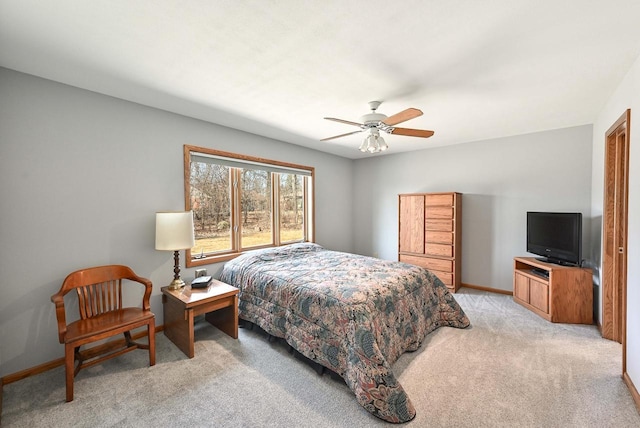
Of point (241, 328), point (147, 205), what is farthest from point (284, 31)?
point (241, 328)

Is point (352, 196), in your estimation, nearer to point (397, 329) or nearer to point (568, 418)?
point (397, 329)

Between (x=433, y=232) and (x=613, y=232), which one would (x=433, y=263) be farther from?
(x=613, y=232)

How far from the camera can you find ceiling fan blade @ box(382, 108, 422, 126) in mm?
2152

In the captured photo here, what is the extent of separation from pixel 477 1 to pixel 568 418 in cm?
259

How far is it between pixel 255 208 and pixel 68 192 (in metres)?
2.10

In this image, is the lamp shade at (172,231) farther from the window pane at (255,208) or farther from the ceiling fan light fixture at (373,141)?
the ceiling fan light fixture at (373,141)

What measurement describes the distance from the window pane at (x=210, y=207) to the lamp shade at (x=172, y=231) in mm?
659

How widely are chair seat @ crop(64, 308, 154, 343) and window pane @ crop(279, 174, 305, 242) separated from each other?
240cm

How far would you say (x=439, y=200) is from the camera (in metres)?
4.30

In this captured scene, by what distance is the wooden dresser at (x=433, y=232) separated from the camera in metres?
4.21

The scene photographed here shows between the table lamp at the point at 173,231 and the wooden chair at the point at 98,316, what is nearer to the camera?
the wooden chair at the point at 98,316

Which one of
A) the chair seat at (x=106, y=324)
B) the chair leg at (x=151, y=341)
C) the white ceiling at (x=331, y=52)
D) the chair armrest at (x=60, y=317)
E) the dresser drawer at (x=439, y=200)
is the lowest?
the chair leg at (x=151, y=341)

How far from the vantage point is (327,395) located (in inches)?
77.6

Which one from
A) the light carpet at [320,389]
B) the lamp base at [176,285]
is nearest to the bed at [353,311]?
the light carpet at [320,389]
